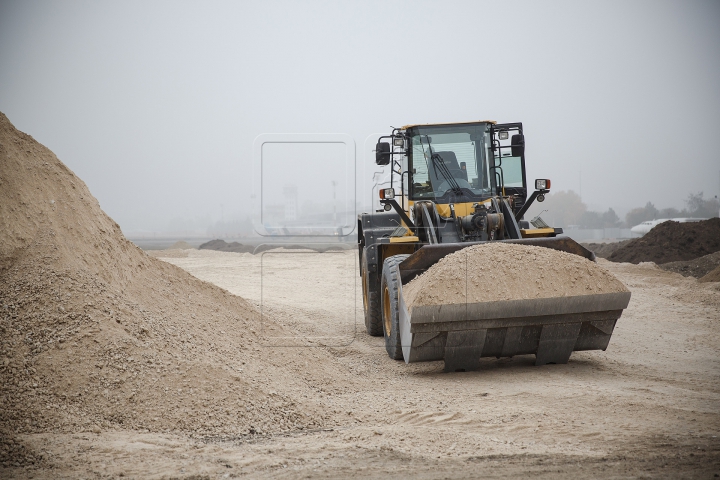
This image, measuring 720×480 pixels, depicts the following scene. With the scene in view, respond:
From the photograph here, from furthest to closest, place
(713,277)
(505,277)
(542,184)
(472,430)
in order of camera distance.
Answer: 1. (713,277)
2. (542,184)
3. (505,277)
4. (472,430)

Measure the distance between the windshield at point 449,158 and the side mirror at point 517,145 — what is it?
0.36m

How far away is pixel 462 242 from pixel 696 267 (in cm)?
1440

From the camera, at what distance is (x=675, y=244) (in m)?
22.8

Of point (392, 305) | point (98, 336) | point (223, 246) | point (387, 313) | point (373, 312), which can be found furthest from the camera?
point (223, 246)

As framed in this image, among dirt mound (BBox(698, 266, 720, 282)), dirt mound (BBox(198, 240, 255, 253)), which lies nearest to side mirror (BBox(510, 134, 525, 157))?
dirt mound (BBox(698, 266, 720, 282))

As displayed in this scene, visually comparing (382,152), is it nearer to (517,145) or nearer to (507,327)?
(517,145)

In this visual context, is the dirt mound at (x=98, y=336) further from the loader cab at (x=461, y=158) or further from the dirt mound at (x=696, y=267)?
the dirt mound at (x=696, y=267)

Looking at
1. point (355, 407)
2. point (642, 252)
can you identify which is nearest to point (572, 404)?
point (355, 407)

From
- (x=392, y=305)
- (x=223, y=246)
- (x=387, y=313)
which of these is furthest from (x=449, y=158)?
(x=223, y=246)

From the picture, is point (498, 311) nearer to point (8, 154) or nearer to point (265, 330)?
point (265, 330)

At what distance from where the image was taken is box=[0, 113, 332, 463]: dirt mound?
4.68 metres

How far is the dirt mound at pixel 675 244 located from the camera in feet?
72.4

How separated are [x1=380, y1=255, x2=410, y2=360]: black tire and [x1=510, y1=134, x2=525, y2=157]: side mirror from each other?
2572 mm

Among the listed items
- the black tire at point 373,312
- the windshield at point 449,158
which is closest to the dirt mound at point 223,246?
the black tire at point 373,312
